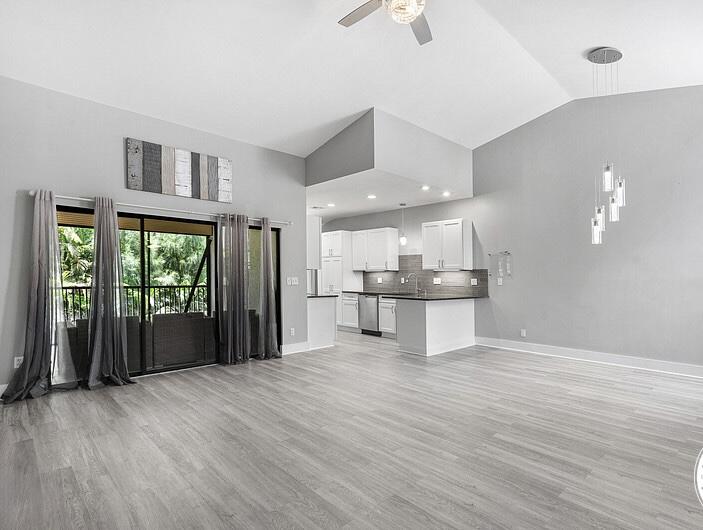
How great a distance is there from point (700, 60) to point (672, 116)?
95 centimetres

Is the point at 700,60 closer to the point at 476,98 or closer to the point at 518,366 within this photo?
the point at 476,98

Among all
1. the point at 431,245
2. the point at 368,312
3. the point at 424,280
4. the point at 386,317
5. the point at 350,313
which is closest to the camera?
the point at 431,245

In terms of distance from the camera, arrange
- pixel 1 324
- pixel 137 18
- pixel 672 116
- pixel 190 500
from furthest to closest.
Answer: pixel 672 116, pixel 1 324, pixel 137 18, pixel 190 500

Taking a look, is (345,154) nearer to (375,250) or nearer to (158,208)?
(158,208)

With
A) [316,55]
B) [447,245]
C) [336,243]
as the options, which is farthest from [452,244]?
[316,55]

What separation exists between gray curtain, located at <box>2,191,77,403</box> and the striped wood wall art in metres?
1.01

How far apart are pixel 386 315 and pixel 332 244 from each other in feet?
7.74

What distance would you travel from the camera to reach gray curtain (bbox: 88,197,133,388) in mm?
4660

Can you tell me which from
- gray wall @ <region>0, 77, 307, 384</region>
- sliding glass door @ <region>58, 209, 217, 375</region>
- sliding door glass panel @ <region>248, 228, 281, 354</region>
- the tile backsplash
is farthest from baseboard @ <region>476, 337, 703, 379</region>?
gray wall @ <region>0, 77, 307, 384</region>

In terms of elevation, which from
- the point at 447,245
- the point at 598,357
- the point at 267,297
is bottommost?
the point at 598,357

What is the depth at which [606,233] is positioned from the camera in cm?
583

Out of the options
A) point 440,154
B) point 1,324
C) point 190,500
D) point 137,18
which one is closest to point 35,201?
point 1,324

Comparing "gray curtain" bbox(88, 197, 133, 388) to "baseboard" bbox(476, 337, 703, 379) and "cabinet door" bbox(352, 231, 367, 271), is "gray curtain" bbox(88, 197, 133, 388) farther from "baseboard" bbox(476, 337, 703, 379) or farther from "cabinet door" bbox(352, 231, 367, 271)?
"baseboard" bbox(476, 337, 703, 379)

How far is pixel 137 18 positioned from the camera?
3.75 metres
